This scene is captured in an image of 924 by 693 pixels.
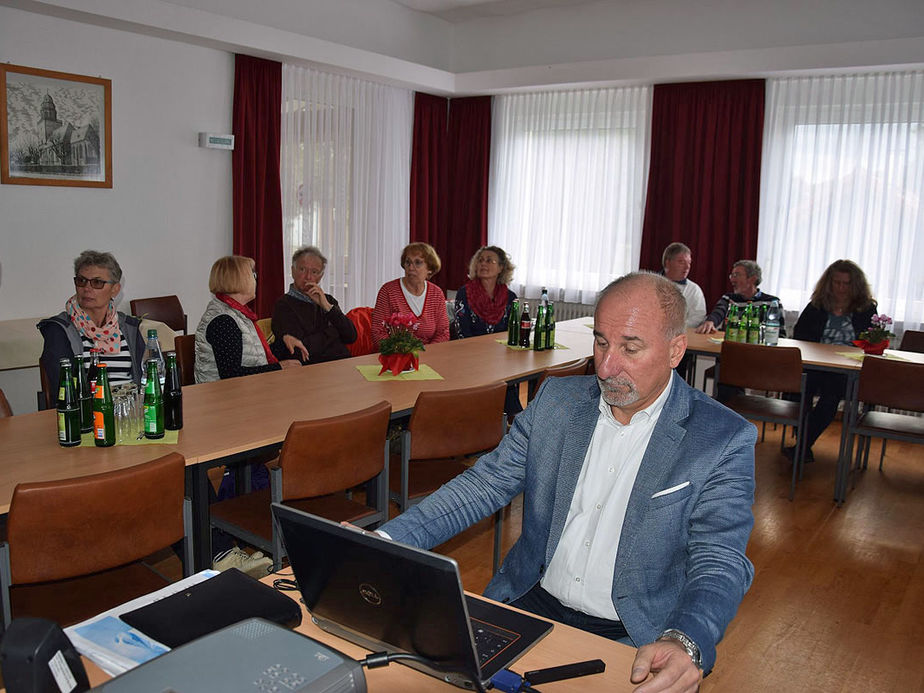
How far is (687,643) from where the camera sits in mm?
1359

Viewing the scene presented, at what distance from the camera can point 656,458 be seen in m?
1.75

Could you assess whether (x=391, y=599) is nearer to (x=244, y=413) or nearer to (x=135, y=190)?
(x=244, y=413)

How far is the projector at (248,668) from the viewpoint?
38.5 inches

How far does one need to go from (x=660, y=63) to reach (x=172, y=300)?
15.0ft

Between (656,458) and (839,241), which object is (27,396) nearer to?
(656,458)

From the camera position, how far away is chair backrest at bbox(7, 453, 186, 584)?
1983mm

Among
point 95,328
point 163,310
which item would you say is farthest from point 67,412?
point 163,310

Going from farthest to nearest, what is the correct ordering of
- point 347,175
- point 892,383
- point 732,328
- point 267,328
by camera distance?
point 347,175 < point 732,328 < point 267,328 < point 892,383

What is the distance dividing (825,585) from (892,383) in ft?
4.51

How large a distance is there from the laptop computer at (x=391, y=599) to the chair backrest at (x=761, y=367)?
143 inches

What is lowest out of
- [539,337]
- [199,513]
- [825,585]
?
[825,585]

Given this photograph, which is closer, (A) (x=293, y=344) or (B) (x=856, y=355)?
(A) (x=293, y=344)

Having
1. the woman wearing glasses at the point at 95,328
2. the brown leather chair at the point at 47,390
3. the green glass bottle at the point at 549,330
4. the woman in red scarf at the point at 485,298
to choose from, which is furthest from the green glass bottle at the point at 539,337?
the brown leather chair at the point at 47,390

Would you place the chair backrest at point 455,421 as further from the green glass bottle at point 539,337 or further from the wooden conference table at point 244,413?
the green glass bottle at point 539,337
